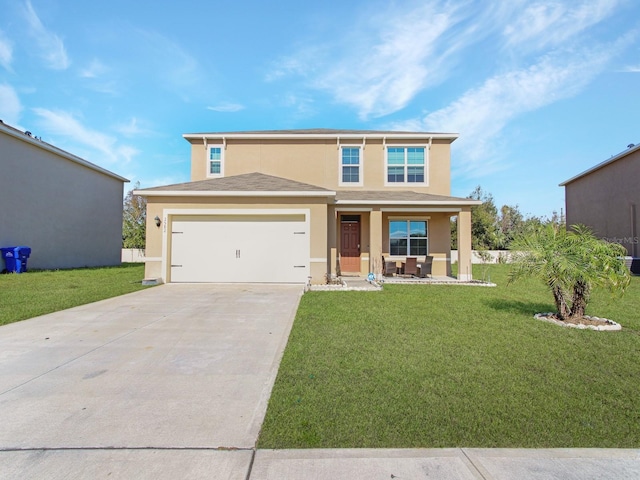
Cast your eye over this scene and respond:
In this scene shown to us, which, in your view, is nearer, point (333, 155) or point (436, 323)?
point (436, 323)

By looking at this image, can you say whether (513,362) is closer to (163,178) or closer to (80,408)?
(80,408)

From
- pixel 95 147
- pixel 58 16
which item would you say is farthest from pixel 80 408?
pixel 95 147

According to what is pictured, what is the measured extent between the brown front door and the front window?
4.85 feet

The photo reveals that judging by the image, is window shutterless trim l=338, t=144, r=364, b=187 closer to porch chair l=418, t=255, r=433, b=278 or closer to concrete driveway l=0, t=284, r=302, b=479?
porch chair l=418, t=255, r=433, b=278

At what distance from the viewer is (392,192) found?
1423 cm

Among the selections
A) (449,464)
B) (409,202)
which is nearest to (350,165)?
(409,202)

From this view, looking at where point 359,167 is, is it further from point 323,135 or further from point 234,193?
point 234,193

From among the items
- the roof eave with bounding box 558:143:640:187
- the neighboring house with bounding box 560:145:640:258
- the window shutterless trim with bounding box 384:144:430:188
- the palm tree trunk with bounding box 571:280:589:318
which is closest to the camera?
the palm tree trunk with bounding box 571:280:589:318

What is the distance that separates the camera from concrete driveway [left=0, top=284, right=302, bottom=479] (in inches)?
92.7

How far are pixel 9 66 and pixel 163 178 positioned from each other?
78.9ft

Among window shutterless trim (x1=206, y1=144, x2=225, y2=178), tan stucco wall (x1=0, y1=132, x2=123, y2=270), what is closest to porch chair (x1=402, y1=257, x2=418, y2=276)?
window shutterless trim (x1=206, y1=144, x2=225, y2=178)

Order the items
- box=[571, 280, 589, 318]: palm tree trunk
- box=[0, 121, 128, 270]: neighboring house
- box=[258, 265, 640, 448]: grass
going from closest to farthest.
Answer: box=[258, 265, 640, 448]: grass → box=[571, 280, 589, 318]: palm tree trunk → box=[0, 121, 128, 270]: neighboring house

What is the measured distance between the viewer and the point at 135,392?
11.2ft

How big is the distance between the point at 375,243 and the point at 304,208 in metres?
3.18
